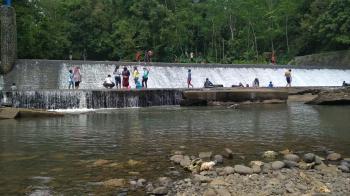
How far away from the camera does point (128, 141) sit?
1319 cm

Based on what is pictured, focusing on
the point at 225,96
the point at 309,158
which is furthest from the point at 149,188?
the point at 225,96

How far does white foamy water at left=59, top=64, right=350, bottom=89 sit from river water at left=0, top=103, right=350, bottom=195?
34.0 ft

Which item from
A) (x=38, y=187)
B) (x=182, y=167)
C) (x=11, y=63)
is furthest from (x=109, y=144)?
(x=11, y=63)

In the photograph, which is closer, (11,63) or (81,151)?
(81,151)

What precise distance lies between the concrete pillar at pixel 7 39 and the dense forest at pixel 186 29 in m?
7.69

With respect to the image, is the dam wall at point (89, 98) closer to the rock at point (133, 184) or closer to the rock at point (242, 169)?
the rock at point (133, 184)

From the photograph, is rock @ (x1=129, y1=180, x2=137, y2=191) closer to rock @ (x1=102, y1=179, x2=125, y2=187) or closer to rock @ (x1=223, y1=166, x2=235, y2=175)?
rock @ (x1=102, y1=179, x2=125, y2=187)

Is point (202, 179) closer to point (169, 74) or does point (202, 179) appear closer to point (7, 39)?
point (7, 39)

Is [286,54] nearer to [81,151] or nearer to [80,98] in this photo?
[80,98]

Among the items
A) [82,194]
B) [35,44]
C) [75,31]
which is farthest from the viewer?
[75,31]

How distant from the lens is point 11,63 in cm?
2883

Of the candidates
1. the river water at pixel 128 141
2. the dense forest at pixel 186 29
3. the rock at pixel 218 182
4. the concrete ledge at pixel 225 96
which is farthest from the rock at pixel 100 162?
the dense forest at pixel 186 29

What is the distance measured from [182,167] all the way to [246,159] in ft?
5.40

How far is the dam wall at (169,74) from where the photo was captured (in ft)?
95.8
